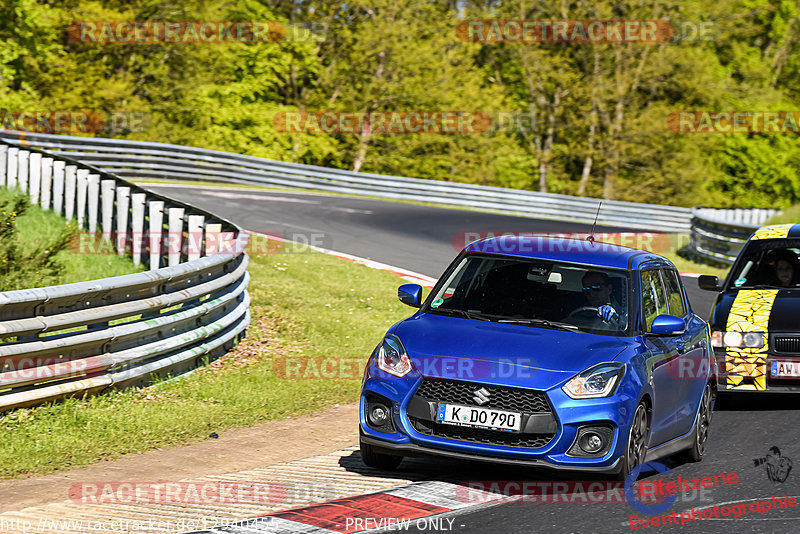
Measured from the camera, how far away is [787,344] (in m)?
10.3

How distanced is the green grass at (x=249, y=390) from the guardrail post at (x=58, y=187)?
3.41m

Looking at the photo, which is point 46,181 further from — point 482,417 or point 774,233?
point 482,417

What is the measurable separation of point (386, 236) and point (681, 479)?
15.8m

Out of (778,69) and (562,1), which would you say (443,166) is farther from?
(778,69)

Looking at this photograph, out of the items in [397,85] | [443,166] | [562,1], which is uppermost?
[562,1]

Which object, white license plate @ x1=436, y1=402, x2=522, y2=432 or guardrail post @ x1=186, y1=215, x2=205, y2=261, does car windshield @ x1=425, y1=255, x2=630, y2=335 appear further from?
guardrail post @ x1=186, y1=215, x2=205, y2=261

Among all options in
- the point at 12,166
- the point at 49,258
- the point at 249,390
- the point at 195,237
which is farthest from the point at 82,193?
the point at 249,390

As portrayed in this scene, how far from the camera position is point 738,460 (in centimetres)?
833

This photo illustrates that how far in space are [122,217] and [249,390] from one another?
628 centimetres

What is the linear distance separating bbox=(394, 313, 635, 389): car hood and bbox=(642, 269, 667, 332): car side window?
1.79 ft

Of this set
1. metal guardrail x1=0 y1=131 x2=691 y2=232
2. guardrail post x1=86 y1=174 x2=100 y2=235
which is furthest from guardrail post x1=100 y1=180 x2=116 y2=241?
Result: metal guardrail x1=0 y1=131 x2=691 y2=232

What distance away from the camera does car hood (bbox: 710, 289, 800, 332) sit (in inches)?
411

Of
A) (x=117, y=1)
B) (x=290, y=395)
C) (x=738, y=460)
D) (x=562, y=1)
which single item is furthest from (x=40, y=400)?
(x=562, y=1)

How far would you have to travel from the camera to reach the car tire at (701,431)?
8.30 meters
